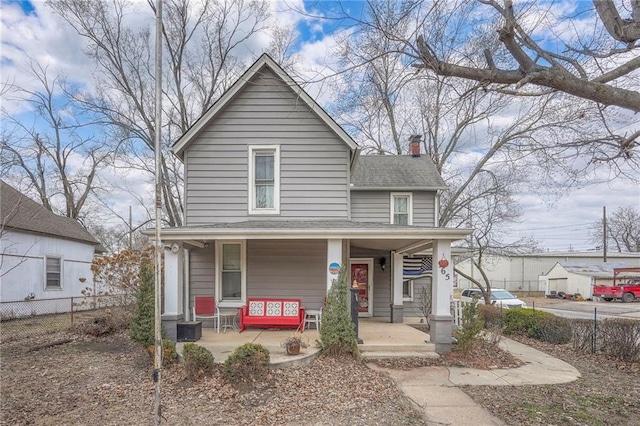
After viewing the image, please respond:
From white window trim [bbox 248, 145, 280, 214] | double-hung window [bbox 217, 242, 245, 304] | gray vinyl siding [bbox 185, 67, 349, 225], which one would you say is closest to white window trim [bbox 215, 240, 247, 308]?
double-hung window [bbox 217, 242, 245, 304]

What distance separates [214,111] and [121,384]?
6.44m

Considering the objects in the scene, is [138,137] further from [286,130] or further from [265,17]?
[286,130]

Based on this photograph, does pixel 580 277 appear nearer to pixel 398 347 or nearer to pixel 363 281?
pixel 363 281

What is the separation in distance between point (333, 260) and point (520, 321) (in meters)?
7.30

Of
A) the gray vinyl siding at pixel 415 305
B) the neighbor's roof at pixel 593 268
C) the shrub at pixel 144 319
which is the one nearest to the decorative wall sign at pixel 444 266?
the gray vinyl siding at pixel 415 305

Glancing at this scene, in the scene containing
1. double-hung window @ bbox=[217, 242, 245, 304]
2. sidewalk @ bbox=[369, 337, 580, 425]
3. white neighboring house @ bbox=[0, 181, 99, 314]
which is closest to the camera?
sidewalk @ bbox=[369, 337, 580, 425]

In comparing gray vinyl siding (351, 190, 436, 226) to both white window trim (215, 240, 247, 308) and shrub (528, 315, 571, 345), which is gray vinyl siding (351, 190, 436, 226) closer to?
shrub (528, 315, 571, 345)

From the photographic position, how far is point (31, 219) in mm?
14430

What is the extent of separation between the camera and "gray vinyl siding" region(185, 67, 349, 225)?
9648mm

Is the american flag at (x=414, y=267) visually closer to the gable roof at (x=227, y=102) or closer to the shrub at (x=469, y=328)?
the shrub at (x=469, y=328)

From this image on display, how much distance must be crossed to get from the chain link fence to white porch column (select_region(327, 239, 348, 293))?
23.6 feet

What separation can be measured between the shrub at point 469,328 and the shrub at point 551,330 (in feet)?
13.1

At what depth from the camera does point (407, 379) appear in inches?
253

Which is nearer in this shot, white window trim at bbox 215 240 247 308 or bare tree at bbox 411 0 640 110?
bare tree at bbox 411 0 640 110
